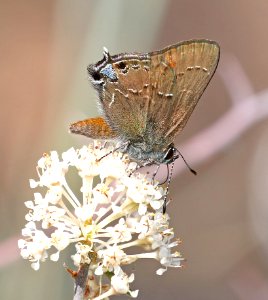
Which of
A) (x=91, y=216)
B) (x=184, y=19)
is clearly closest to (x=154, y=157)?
(x=91, y=216)

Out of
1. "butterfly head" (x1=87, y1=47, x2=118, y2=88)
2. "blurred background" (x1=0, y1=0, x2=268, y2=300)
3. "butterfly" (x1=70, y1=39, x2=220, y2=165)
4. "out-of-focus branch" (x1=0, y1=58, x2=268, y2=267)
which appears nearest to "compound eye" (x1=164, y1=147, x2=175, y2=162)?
"butterfly" (x1=70, y1=39, x2=220, y2=165)

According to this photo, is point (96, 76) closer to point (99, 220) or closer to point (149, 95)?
point (149, 95)

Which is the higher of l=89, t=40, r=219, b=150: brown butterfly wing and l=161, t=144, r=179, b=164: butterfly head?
l=89, t=40, r=219, b=150: brown butterfly wing

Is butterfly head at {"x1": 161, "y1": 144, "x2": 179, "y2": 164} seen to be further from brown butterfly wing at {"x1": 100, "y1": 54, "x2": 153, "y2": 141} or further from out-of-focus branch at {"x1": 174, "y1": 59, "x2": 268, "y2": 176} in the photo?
out-of-focus branch at {"x1": 174, "y1": 59, "x2": 268, "y2": 176}

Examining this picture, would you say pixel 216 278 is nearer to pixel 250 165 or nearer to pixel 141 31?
pixel 250 165

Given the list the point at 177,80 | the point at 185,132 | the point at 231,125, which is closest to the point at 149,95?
the point at 177,80

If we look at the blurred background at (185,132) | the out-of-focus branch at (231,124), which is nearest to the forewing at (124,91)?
the blurred background at (185,132)
